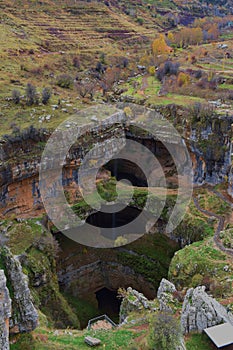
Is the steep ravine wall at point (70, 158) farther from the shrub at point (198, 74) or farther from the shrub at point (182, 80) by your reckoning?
the shrub at point (198, 74)

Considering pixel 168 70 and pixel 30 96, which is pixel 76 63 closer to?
pixel 168 70

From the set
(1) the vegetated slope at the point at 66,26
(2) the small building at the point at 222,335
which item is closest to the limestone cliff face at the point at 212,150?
(2) the small building at the point at 222,335

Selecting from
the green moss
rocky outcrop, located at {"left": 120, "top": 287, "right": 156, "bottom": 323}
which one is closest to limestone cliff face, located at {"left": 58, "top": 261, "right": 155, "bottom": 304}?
the green moss

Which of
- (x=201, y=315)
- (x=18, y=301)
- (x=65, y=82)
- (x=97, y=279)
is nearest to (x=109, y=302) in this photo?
(x=97, y=279)

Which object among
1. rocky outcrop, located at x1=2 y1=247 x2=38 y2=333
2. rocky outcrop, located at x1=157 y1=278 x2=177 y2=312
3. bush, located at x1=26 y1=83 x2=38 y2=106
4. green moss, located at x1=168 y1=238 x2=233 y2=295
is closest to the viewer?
rocky outcrop, located at x1=2 y1=247 x2=38 y2=333

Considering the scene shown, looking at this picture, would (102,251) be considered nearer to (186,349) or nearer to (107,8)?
(186,349)

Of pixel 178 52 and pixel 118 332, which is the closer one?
pixel 118 332

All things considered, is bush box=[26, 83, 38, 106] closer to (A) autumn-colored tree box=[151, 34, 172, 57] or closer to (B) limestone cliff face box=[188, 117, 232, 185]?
(B) limestone cliff face box=[188, 117, 232, 185]

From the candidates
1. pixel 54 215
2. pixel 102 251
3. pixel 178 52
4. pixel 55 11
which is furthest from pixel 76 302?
pixel 55 11
